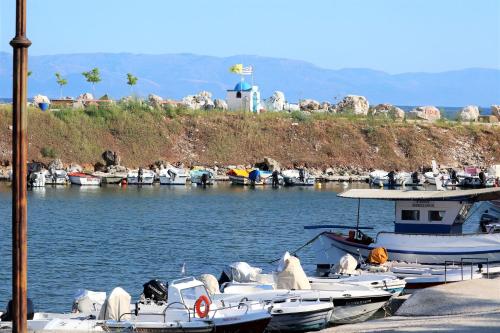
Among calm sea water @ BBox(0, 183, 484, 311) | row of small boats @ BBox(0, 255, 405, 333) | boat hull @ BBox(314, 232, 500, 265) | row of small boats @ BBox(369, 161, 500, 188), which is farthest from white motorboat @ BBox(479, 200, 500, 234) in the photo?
row of small boats @ BBox(369, 161, 500, 188)

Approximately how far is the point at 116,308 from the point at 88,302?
377 cm

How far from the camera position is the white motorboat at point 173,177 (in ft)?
350

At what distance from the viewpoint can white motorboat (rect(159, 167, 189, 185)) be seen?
106750 millimetres

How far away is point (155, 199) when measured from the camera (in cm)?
9094

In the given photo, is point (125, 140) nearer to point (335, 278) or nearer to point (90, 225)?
point (90, 225)

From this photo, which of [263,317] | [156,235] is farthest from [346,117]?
[263,317]

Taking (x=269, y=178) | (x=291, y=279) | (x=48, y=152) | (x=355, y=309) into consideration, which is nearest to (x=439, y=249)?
(x=355, y=309)

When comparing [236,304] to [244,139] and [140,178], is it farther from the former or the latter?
[244,139]

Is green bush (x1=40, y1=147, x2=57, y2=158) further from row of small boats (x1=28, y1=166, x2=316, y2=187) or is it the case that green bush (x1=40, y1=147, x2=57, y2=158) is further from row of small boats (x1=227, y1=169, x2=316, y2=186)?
row of small boats (x1=227, y1=169, x2=316, y2=186)

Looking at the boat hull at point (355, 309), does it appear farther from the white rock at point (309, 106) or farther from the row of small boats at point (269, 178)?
the white rock at point (309, 106)

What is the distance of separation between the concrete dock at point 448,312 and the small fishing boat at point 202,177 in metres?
72.1

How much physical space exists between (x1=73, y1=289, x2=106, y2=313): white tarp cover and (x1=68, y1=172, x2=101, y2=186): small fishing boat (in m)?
69.6

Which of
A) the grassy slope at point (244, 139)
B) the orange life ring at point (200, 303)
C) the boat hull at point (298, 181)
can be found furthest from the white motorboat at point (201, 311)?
the grassy slope at point (244, 139)

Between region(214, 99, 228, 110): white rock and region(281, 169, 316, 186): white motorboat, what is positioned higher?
region(214, 99, 228, 110): white rock
